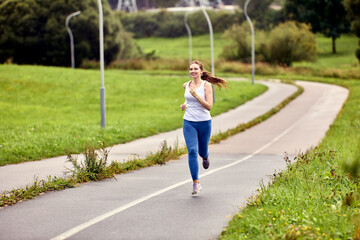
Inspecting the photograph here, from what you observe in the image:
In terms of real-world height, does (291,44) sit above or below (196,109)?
below

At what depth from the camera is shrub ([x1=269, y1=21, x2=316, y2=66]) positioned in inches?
2717

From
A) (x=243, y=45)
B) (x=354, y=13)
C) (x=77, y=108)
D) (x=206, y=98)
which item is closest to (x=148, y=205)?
(x=206, y=98)

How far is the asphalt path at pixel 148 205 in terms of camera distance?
689 cm

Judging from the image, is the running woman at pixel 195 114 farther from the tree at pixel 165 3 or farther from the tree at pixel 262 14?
the tree at pixel 165 3

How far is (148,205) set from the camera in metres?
8.35

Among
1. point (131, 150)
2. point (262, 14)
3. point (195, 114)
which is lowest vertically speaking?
point (262, 14)

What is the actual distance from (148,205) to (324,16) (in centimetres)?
8947

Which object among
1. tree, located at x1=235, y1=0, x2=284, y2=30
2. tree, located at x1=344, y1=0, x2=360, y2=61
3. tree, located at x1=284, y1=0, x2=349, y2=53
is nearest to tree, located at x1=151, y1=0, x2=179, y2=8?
tree, located at x1=235, y1=0, x2=284, y2=30

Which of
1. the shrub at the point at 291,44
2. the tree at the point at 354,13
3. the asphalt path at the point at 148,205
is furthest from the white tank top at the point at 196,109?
the shrub at the point at 291,44

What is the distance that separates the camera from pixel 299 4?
95.6 meters

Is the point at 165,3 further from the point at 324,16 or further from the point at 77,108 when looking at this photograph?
the point at 77,108

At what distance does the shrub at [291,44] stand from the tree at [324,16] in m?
23.4

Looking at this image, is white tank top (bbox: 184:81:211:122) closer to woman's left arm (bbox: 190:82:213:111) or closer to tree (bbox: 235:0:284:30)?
woman's left arm (bbox: 190:82:213:111)

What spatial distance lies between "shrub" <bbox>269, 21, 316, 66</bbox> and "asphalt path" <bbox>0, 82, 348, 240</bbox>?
55941 millimetres
